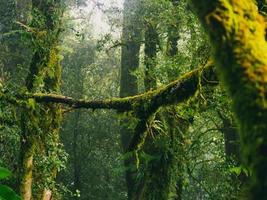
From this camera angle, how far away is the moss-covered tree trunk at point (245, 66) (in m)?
1.69

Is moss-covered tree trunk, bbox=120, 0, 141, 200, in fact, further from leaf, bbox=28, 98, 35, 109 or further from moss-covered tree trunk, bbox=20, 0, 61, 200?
leaf, bbox=28, 98, 35, 109

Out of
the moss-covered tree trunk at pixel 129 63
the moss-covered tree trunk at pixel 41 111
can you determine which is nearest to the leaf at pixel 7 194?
the moss-covered tree trunk at pixel 41 111

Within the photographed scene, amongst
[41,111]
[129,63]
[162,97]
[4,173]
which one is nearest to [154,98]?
[162,97]

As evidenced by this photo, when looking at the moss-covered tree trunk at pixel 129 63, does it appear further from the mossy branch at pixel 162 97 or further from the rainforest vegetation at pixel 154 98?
the mossy branch at pixel 162 97

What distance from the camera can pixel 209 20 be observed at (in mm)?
2020

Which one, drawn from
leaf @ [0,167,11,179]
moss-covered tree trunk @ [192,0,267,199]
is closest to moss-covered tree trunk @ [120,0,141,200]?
leaf @ [0,167,11,179]

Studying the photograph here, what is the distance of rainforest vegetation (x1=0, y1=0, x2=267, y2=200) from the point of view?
6.31 ft

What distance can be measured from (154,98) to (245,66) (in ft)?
15.0

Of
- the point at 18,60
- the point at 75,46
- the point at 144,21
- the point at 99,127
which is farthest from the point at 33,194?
the point at 75,46

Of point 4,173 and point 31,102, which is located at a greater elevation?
point 31,102

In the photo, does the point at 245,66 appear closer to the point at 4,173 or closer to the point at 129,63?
the point at 4,173

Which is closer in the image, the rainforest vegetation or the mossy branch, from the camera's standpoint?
the rainforest vegetation

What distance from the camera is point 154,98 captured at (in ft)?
21.2

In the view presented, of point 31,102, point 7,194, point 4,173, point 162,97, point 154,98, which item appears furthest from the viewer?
point 31,102
